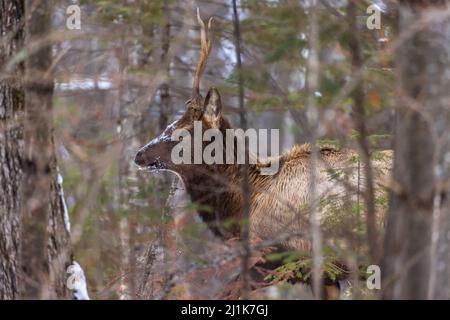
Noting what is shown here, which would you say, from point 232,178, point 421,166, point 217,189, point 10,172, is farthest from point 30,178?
point 232,178

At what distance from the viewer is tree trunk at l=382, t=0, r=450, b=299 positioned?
4102 mm

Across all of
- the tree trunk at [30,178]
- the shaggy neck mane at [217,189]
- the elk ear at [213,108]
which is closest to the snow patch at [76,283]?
the tree trunk at [30,178]

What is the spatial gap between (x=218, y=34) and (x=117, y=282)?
449cm

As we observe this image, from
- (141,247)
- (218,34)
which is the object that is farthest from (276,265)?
(218,34)

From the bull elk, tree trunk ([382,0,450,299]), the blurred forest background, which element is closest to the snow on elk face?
the bull elk

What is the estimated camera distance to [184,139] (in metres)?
8.84

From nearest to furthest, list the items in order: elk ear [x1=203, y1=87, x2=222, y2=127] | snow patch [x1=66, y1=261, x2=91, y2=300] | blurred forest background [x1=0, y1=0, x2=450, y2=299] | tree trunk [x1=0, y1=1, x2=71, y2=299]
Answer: blurred forest background [x1=0, y1=0, x2=450, y2=299] < tree trunk [x1=0, y1=1, x2=71, y2=299] < snow patch [x1=66, y1=261, x2=91, y2=300] < elk ear [x1=203, y1=87, x2=222, y2=127]

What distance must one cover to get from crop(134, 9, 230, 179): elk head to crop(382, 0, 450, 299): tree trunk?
15.0 ft

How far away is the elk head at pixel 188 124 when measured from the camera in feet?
28.6

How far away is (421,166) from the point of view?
4121 mm

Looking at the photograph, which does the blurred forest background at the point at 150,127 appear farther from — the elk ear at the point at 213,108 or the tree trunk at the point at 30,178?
the elk ear at the point at 213,108

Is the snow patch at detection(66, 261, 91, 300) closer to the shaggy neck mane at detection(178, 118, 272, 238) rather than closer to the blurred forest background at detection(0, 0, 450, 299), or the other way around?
the blurred forest background at detection(0, 0, 450, 299)

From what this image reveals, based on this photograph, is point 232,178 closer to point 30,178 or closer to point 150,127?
point 150,127
